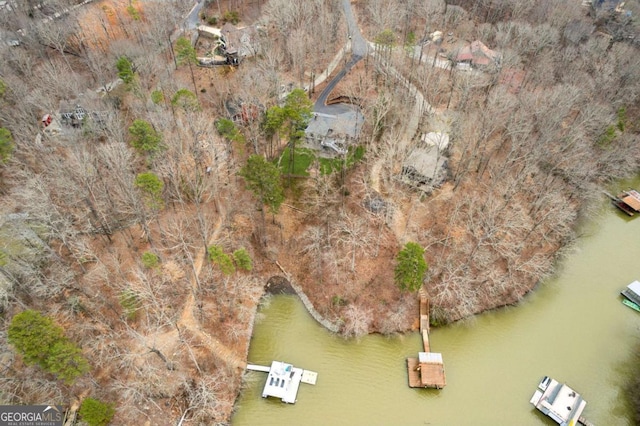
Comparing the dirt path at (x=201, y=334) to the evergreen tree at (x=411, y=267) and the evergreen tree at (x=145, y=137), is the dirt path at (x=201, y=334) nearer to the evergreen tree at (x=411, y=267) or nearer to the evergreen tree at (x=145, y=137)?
the evergreen tree at (x=145, y=137)

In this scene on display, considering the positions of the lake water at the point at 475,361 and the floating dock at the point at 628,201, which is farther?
the floating dock at the point at 628,201

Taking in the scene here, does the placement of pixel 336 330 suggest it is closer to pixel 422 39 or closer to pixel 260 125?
pixel 260 125

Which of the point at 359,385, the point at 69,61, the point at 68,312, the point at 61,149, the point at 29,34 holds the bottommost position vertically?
the point at 359,385

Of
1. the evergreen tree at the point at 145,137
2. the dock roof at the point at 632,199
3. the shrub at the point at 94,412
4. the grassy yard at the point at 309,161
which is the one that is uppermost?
the evergreen tree at the point at 145,137

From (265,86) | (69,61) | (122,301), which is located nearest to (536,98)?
(265,86)

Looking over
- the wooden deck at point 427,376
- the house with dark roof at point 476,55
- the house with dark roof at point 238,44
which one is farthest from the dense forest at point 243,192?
the wooden deck at point 427,376

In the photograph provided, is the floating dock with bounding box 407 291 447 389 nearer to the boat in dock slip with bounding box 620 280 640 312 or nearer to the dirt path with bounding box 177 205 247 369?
the dirt path with bounding box 177 205 247 369

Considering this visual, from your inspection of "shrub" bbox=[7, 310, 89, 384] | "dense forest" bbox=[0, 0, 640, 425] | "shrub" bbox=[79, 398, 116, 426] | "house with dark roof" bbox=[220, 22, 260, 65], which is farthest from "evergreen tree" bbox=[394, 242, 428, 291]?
"house with dark roof" bbox=[220, 22, 260, 65]
